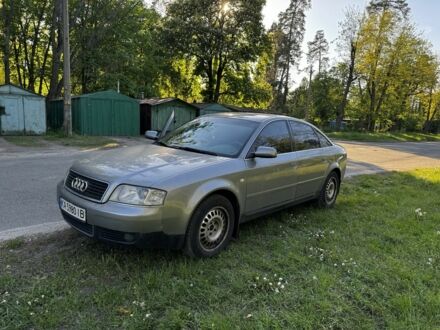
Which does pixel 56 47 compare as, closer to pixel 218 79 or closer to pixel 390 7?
pixel 218 79

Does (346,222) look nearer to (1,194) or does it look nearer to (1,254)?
(1,254)

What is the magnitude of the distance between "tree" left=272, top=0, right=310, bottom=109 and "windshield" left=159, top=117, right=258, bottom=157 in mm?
42164

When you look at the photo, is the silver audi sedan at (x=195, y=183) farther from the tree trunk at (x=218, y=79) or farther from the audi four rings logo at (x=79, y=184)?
the tree trunk at (x=218, y=79)

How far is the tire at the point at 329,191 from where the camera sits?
580cm

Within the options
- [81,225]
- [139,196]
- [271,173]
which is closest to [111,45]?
[271,173]

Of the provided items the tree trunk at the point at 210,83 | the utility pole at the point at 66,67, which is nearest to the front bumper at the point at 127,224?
the utility pole at the point at 66,67

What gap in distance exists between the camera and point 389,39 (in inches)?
1298

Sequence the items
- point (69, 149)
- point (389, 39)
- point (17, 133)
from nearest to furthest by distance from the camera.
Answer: point (69, 149) < point (17, 133) < point (389, 39)

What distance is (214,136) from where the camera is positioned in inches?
177

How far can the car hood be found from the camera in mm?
3295

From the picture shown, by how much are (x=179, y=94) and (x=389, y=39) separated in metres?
21.0

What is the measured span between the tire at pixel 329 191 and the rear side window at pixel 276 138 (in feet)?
4.39

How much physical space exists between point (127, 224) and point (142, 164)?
0.71m

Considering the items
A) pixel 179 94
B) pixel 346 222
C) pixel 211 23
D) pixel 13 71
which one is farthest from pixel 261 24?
pixel 346 222
